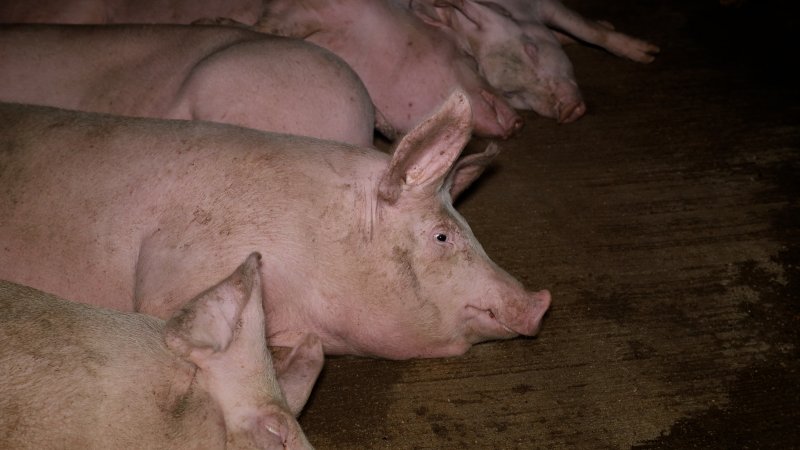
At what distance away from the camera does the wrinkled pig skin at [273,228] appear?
2.60 meters

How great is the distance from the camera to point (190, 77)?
337 cm

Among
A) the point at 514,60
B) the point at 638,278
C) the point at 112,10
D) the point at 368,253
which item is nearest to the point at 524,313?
the point at 368,253

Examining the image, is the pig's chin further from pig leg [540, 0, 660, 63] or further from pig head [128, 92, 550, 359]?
pig leg [540, 0, 660, 63]

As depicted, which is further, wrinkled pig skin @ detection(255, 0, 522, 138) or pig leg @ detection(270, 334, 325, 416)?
wrinkled pig skin @ detection(255, 0, 522, 138)

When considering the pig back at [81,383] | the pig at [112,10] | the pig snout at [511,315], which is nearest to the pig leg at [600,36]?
the pig at [112,10]

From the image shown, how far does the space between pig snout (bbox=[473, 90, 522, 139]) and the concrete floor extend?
0.10 metres

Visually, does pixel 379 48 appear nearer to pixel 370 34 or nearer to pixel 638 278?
pixel 370 34

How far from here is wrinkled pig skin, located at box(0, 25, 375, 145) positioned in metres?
3.23

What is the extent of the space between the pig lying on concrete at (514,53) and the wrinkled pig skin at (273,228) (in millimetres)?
1910

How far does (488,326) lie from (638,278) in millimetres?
986

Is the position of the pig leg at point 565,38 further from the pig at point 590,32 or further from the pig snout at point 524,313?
the pig snout at point 524,313

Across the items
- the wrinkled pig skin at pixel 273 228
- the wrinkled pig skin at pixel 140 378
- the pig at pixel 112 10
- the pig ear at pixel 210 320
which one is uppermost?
the pig ear at pixel 210 320

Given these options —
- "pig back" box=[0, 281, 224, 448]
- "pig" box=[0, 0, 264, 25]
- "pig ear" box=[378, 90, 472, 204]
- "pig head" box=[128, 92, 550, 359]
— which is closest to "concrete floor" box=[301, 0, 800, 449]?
"pig head" box=[128, 92, 550, 359]

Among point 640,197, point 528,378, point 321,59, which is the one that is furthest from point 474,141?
point 528,378
